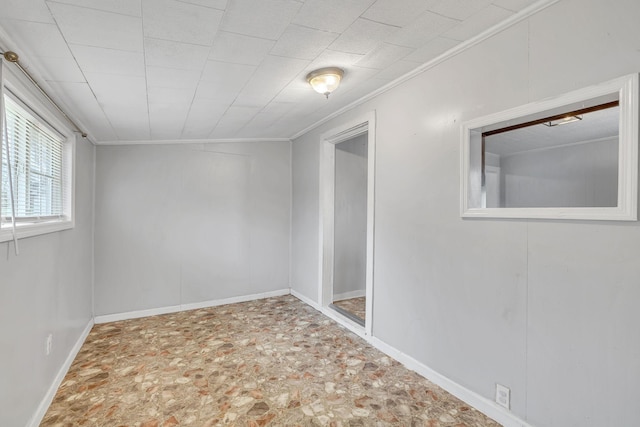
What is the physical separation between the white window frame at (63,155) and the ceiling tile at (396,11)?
1.96 meters

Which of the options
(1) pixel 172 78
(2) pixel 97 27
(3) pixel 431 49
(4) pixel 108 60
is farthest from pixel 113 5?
(3) pixel 431 49

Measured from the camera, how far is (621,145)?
58.0 inches

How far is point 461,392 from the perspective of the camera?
2246 mm

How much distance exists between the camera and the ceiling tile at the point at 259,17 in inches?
61.5

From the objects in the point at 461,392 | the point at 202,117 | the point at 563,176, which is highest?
the point at 202,117

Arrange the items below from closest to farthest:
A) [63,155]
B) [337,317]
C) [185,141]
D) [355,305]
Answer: [63,155] → [337,317] → [185,141] → [355,305]

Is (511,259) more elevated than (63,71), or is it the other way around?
(63,71)

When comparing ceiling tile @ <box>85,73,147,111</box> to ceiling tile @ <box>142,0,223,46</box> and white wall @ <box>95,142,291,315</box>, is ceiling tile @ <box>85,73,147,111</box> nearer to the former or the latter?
ceiling tile @ <box>142,0,223,46</box>

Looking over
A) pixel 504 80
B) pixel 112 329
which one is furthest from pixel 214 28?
pixel 112 329

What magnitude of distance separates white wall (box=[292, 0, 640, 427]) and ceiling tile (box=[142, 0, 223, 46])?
5.34 feet

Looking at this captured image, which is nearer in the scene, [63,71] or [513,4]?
[513,4]

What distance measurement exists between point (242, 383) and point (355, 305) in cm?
225

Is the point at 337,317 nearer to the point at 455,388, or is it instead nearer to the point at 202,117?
the point at 455,388

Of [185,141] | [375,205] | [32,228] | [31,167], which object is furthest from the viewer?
[185,141]
